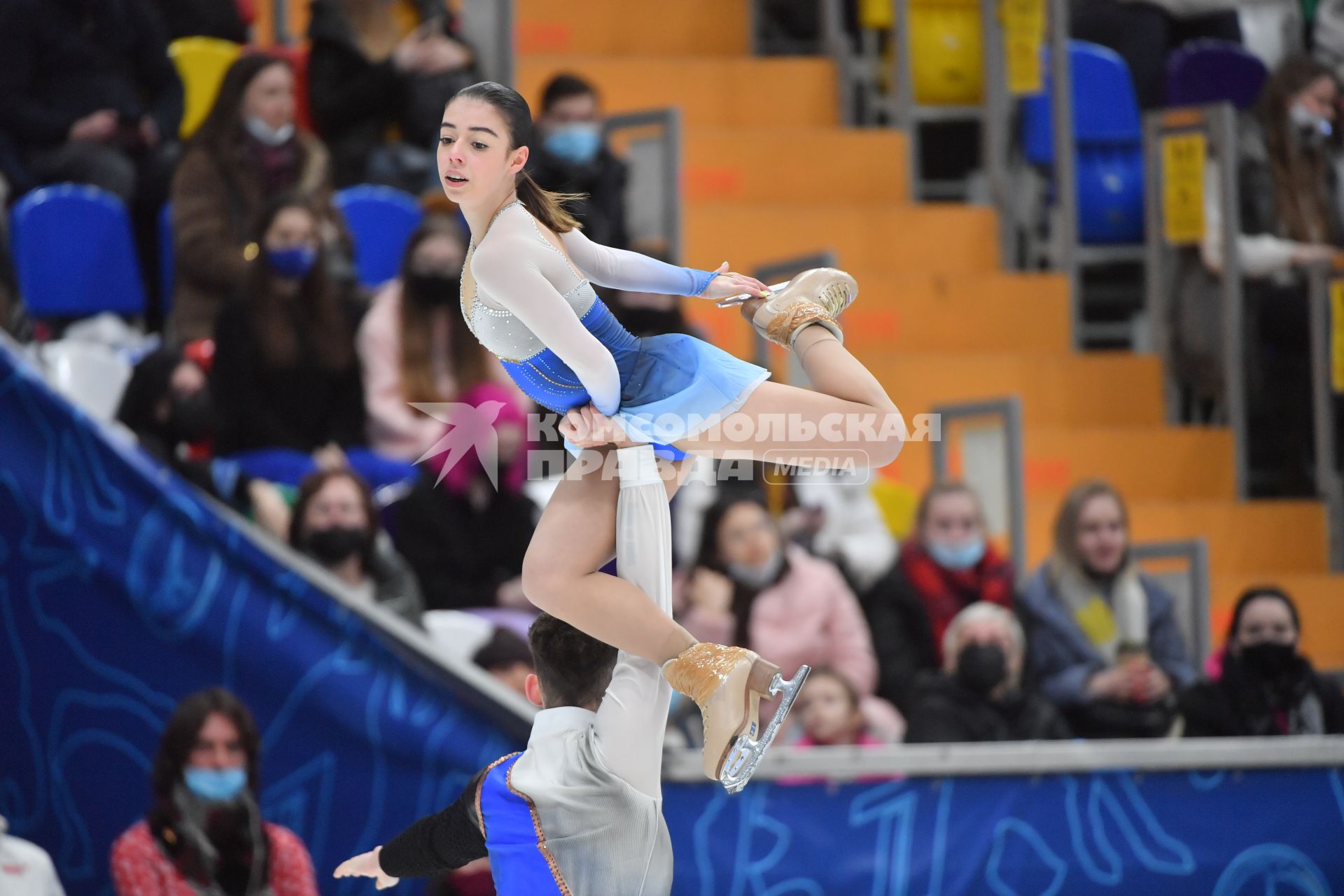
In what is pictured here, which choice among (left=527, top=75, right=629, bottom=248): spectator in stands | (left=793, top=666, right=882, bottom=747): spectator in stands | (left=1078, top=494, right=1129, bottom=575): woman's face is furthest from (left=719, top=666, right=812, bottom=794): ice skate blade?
(left=527, top=75, right=629, bottom=248): spectator in stands

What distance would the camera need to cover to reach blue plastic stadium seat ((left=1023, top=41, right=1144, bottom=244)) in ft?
27.0

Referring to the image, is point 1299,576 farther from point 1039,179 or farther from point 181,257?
point 181,257

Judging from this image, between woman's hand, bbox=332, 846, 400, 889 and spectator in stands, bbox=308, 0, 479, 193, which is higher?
spectator in stands, bbox=308, 0, 479, 193

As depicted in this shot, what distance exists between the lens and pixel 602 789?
325 cm

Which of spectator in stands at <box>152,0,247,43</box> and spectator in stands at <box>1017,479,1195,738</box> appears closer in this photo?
spectator in stands at <box>1017,479,1195,738</box>

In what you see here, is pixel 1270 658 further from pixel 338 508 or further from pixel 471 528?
pixel 338 508

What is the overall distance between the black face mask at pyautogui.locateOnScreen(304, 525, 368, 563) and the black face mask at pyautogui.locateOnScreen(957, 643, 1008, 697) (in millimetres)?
1716

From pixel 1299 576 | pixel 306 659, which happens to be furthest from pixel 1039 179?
pixel 306 659

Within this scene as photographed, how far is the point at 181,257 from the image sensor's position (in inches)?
248

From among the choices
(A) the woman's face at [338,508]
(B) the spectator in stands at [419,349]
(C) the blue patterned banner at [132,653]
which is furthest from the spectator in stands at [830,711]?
(B) the spectator in stands at [419,349]

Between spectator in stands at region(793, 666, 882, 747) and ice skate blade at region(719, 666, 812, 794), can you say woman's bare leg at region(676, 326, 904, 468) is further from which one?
spectator in stands at region(793, 666, 882, 747)

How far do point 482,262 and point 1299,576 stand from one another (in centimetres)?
522

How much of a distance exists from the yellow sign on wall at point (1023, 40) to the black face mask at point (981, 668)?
3.43 m

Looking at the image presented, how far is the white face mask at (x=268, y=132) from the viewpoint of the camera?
21.4ft
